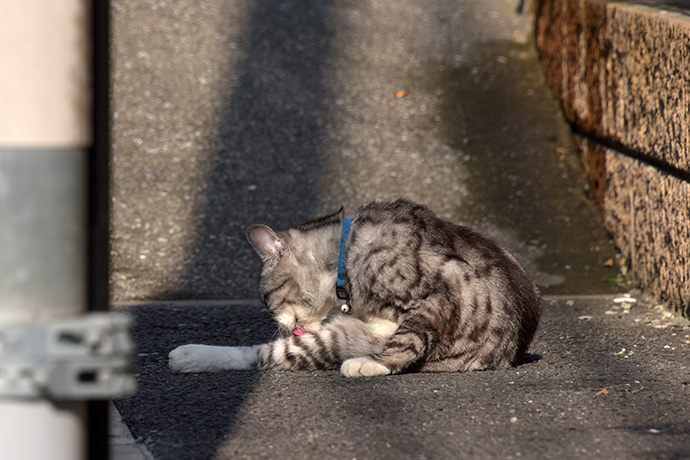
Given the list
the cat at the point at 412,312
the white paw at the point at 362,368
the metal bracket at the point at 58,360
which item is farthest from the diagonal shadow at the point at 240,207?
the metal bracket at the point at 58,360

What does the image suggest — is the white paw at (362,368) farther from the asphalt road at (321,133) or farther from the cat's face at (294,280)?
the asphalt road at (321,133)

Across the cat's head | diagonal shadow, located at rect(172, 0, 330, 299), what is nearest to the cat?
the cat's head

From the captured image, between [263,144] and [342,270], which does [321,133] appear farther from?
[342,270]

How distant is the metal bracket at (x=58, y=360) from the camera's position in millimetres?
1568

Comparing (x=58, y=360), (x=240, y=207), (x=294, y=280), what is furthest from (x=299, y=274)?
(x=58, y=360)

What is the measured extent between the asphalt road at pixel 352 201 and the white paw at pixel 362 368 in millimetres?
59

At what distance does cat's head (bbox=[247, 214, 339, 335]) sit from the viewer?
12.6 ft

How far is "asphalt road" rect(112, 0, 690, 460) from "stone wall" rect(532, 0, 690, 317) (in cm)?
29

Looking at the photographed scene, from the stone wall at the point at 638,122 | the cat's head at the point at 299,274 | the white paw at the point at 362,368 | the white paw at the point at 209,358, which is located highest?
the stone wall at the point at 638,122

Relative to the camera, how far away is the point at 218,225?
562 cm

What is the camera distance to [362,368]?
3.38m

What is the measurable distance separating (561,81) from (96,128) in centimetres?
572

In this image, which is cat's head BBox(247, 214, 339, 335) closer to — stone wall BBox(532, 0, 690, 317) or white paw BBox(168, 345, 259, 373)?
white paw BBox(168, 345, 259, 373)

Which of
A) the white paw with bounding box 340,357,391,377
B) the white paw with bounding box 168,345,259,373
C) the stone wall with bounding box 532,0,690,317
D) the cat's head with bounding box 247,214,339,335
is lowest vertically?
the white paw with bounding box 168,345,259,373
